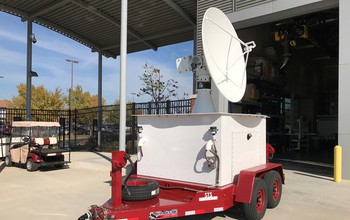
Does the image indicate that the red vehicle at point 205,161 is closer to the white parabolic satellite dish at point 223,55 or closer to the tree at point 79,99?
the white parabolic satellite dish at point 223,55

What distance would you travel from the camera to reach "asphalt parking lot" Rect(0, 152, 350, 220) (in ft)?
19.6

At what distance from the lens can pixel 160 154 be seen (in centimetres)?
573

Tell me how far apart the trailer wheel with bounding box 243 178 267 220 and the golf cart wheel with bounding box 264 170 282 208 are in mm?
351

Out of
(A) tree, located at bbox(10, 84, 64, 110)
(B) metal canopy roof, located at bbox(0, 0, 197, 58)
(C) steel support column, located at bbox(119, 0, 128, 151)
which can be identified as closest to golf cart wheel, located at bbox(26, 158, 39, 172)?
(C) steel support column, located at bbox(119, 0, 128, 151)

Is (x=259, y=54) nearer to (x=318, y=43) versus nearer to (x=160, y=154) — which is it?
(x=318, y=43)

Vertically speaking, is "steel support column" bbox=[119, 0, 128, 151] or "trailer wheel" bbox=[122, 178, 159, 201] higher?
"steel support column" bbox=[119, 0, 128, 151]

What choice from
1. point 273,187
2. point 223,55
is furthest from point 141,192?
point 223,55

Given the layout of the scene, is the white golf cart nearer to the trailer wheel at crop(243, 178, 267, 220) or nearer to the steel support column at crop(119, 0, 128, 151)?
the steel support column at crop(119, 0, 128, 151)

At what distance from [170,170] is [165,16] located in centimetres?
1238

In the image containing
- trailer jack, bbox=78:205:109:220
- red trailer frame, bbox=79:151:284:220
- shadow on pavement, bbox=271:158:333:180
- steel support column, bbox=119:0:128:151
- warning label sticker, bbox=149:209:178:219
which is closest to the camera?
trailer jack, bbox=78:205:109:220

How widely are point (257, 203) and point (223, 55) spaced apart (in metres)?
2.72

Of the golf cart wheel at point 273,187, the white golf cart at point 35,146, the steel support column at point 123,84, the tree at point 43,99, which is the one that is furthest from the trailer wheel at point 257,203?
the tree at point 43,99

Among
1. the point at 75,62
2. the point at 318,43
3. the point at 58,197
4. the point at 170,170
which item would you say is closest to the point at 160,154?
the point at 170,170

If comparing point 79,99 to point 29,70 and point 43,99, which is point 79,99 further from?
point 29,70
